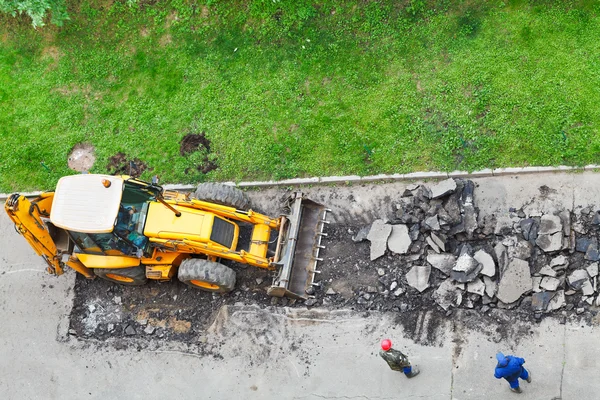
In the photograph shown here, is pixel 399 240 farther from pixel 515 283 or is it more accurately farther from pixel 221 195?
pixel 221 195

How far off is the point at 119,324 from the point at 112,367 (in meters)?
0.73

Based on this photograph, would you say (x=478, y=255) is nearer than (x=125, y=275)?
Yes

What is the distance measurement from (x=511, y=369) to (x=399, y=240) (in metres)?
2.81

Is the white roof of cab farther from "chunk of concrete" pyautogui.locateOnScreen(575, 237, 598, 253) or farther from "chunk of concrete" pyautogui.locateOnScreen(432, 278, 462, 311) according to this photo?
"chunk of concrete" pyautogui.locateOnScreen(575, 237, 598, 253)

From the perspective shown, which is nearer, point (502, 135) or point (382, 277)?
point (382, 277)

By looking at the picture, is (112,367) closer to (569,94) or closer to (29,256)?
(29,256)

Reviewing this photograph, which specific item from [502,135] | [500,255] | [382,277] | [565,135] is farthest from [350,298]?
[565,135]

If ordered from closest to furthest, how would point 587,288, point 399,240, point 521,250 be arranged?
1. point 587,288
2. point 521,250
3. point 399,240

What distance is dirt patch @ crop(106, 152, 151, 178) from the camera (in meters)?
12.5

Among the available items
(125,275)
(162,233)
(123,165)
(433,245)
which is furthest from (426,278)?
(123,165)

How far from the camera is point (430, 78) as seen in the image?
12.2m

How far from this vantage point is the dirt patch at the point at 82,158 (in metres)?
12.7

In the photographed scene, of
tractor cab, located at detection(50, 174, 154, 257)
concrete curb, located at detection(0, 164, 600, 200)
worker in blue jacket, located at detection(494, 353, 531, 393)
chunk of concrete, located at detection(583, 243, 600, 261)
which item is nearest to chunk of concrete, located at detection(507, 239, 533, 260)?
chunk of concrete, located at detection(583, 243, 600, 261)

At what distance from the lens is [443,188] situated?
10.7 meters
